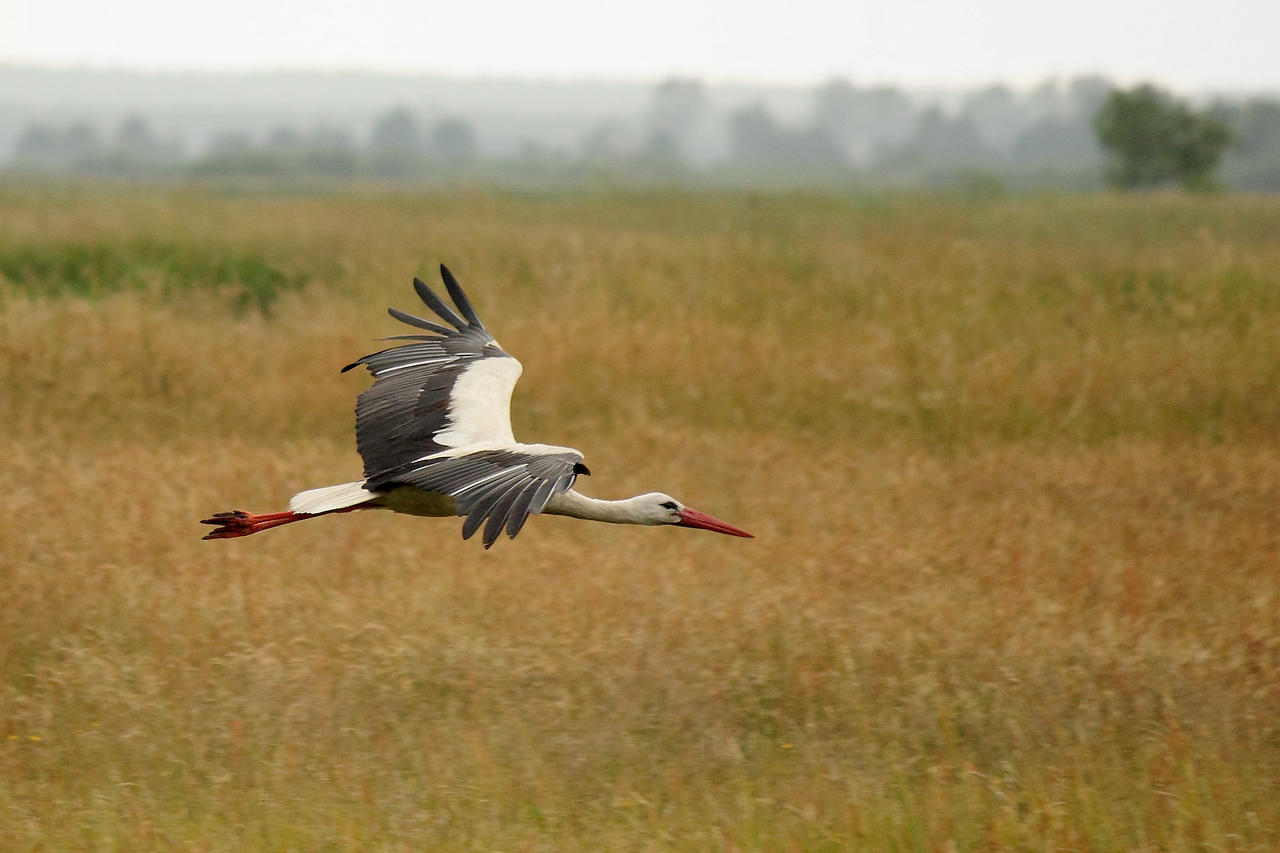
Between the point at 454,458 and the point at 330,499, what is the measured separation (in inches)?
23.8

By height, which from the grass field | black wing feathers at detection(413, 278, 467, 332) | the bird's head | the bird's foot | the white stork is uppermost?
black wing feathers at detection(413, 278, 467, 332)

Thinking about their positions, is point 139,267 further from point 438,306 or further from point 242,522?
point 242,522

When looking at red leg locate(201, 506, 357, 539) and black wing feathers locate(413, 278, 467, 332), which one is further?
black wing feathers locate(413, 278, 467, 332)

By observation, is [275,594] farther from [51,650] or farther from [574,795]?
[574,795]

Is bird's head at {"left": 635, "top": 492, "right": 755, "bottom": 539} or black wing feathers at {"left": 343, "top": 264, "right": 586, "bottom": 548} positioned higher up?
black wing feathers at {"left": 343, "top": 264, "right": 586, "bottom": 548}

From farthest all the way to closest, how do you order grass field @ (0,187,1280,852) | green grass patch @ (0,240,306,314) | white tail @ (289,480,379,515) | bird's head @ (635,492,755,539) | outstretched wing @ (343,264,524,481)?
green grass patch @ (0,240,306,314)
outstretched wing @ (343,264,524,481)
bird's head @ (635,492,755,539)
white tail @ (289,480,379,515)
grass field @ (0,187,1280,852)

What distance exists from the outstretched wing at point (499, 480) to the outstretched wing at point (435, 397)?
0.25 m

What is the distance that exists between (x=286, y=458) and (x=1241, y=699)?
516 cm

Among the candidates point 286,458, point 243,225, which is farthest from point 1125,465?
point 243,225

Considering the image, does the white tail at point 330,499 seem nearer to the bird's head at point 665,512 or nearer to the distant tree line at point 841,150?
the bird's head at point 665,512

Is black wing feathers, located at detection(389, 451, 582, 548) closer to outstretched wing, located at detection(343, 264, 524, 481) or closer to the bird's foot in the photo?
outstretched wing, located at detection(343, 264, 524, 481)

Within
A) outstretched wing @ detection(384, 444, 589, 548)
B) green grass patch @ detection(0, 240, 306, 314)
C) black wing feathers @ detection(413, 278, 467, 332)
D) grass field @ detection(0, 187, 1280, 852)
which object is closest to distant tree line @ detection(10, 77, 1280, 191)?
green grass patch @ detection(0, 240, 306, 314)

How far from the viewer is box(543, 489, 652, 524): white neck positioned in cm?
519

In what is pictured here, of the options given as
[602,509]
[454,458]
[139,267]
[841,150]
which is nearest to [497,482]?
[454,458]
